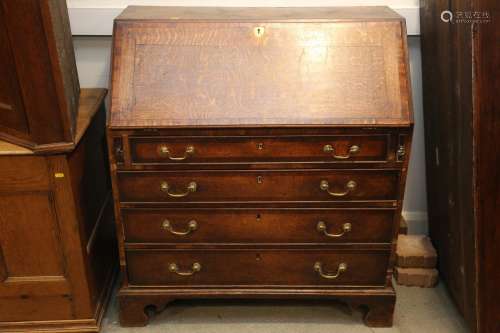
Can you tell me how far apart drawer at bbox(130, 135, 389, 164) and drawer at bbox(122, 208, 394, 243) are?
8.1 inches

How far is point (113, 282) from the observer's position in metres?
2.37

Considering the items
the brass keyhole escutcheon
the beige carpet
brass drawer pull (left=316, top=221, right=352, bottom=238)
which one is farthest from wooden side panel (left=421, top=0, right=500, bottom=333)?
the brass keyhole escutcheon

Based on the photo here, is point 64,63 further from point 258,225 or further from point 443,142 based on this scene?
point 443,142

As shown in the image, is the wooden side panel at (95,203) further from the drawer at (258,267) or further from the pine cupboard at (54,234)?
the drawer at (258,267)

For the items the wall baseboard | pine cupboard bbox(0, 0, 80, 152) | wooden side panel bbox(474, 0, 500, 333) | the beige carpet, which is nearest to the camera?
pine cupboard bbox(0, 0, 80, 152)

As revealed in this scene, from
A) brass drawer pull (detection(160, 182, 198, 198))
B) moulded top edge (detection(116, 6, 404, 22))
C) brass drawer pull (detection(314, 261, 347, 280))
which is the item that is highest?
moulded top edge (detection(116, 6, 404, 22))

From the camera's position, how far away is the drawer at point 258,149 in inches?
71.6

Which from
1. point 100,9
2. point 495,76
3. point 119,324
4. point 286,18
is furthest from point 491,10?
point 119,324

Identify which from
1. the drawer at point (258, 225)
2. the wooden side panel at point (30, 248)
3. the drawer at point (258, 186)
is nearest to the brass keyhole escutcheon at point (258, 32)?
the drawer at point (258, 186)

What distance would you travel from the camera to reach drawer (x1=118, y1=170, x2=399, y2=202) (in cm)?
188

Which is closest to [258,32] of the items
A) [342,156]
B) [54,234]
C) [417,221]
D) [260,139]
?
[260,139]

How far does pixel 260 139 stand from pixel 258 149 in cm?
4

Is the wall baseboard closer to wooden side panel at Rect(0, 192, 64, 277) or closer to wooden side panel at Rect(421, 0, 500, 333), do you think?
wooden side panel at Rect(421, 0, 500, 333)

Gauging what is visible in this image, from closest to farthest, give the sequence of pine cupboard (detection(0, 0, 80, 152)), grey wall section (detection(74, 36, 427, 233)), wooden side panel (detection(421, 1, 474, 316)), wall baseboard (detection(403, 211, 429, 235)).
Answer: pine cupboard (detection(0, 0, 80, 152)) → wooden side panel (detection(421, 1, 474, 316)) → grey wall section (detection(74, 36, 427, 233)) → wall baseboard (detection(403, 211, 429, 235))
